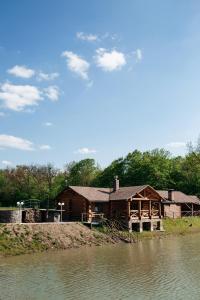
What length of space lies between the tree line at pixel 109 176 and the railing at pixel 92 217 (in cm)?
2891

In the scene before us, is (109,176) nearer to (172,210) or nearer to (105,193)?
(172,210)

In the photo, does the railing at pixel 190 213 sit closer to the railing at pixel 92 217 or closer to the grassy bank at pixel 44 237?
the railing at pixel 92 217

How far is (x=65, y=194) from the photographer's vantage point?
176 ft

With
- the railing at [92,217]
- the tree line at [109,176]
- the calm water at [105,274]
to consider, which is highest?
the tree line at [109,176]

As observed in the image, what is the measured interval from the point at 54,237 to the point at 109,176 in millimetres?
54111

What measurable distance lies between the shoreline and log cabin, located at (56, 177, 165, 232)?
2690 mm

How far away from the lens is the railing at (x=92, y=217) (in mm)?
48994

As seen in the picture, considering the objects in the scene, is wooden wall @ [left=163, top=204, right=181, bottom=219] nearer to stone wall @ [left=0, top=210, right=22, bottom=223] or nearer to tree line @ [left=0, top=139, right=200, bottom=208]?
tree line @ [left=0, top=139, right=200, bottom=208]

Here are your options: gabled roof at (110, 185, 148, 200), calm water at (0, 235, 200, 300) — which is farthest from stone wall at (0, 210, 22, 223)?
gabled roof at (110, 185, 148, 200)

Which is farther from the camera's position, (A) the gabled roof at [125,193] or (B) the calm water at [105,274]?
(A) the gabled roof at [125,193]

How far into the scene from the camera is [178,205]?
6519 cm

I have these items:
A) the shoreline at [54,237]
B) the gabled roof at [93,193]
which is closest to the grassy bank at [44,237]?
the shoreline at [54,237]

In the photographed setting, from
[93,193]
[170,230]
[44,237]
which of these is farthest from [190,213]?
[44,237]

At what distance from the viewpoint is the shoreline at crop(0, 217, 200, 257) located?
118 feet
